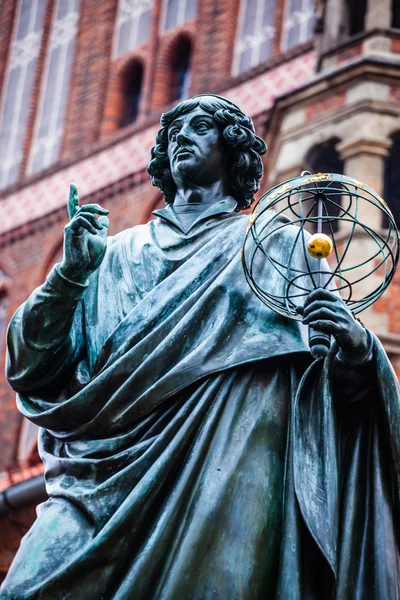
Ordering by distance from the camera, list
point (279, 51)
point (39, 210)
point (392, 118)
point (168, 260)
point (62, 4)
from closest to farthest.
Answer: point (168, 260), point (392, 118), point (279, 51), point (39, 210), point (62, 4)

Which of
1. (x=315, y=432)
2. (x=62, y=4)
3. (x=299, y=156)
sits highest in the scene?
(x=62, y=4)

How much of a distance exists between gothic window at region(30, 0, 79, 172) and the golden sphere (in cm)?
2446

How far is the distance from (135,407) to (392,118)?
15601mm

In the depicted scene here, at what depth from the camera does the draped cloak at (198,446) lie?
3.16 m

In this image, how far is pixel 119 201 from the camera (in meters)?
26.0

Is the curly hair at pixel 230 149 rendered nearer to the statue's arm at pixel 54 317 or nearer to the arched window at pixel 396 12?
the statue's arm at pixel 54 317

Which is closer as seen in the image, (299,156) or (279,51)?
(299,156)

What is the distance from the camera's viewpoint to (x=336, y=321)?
3.28 metres

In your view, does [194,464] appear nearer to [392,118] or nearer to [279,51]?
[392,118]

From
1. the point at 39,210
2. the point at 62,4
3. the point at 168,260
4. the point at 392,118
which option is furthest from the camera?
the point at 62,4

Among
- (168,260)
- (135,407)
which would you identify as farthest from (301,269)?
(135,407)

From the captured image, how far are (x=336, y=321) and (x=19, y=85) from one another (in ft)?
86.1

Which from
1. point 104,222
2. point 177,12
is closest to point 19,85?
point 177,12

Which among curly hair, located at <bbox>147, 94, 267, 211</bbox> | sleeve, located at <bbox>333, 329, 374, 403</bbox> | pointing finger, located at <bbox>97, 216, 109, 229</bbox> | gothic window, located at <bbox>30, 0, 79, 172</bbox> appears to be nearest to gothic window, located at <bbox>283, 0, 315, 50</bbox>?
gothic window, located at <bbox>30, 0, 79, 172</bbox>
